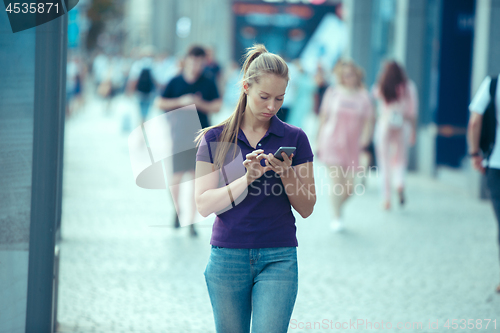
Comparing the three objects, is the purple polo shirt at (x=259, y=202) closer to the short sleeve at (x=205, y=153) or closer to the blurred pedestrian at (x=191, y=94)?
the short sleeve at (x=205, y=153)

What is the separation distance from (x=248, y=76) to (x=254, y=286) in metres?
A: 0.83

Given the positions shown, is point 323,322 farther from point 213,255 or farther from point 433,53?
point 433,53

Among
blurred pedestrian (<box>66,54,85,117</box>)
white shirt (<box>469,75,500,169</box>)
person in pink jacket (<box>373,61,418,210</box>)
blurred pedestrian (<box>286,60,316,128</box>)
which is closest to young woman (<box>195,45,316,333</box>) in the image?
white shirt (<box>469,75,500,169</box>)

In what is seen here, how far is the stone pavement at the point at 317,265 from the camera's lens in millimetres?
4582

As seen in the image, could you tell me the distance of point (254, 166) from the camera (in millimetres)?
2439

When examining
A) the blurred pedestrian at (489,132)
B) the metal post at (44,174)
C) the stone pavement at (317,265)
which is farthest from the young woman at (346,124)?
the metal post at (44,174)

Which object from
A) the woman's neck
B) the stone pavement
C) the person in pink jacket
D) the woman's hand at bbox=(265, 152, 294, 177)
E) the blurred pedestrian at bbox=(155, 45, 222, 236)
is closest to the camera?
the woman's hand at bbox=(265, 152, 294, 177)

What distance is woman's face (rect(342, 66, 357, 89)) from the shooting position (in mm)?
7562

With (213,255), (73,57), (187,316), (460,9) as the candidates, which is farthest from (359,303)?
(73,57)

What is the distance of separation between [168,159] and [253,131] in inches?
164

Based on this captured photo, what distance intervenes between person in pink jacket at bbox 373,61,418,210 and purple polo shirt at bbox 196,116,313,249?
6.08m

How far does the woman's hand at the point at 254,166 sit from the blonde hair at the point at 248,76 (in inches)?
9.2

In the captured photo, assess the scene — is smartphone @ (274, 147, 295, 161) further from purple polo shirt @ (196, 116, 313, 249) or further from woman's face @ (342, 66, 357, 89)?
woman's face @ (342, 66, 357, 89)

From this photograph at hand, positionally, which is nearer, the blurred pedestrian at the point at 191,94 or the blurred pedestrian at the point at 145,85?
the blurred pedestrian at the point at 191,94
